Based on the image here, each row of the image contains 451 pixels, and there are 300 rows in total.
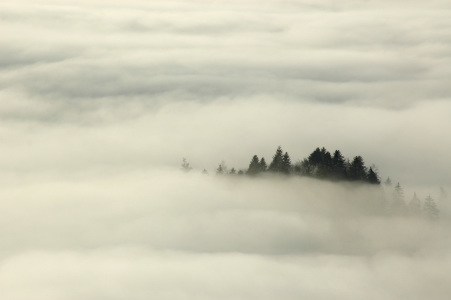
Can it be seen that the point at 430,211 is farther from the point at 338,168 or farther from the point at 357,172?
the point at 338,168

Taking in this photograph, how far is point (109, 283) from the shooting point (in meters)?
64.0

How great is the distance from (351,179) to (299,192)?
457cm

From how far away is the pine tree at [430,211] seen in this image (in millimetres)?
72625

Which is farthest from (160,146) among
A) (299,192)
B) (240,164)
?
(299,192)

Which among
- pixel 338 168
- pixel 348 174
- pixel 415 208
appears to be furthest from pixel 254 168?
pixel 415 208

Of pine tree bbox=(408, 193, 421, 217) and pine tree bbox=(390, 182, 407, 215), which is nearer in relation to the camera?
pine tree bbox=(408, 193, 421, 217)

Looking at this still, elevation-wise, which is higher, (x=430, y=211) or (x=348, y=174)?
(x=348, y=174)

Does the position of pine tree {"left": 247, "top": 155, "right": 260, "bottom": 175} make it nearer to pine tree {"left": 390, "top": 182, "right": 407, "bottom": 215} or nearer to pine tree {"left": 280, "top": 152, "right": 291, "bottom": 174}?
pine tree {"left": 280, "top": 152, "right": 291, "bottom": 174}

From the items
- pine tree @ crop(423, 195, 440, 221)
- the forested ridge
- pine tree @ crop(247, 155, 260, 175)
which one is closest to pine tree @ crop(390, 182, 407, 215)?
the forested ridge

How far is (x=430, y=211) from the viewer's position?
7338 cm

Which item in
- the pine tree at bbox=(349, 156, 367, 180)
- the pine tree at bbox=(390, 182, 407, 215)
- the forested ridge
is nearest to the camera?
the pine tree at bbox=(390, 182, 407, 215)

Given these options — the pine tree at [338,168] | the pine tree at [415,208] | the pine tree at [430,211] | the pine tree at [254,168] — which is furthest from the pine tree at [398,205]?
the pine tree at [254,168]

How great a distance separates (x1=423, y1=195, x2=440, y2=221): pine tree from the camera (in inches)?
2859

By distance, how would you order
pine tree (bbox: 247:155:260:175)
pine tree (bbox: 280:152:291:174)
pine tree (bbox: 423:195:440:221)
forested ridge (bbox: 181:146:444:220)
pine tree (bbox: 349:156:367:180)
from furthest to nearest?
pine tree (bbox: 247:155:260:175) → pine tree (bbox: 280:152:291:174) → pine tree (bbox: 349:156:367:180) → forested ridge (bbox: 181:146:444:220) → pine tree (bbox: 423:195:440:221)
